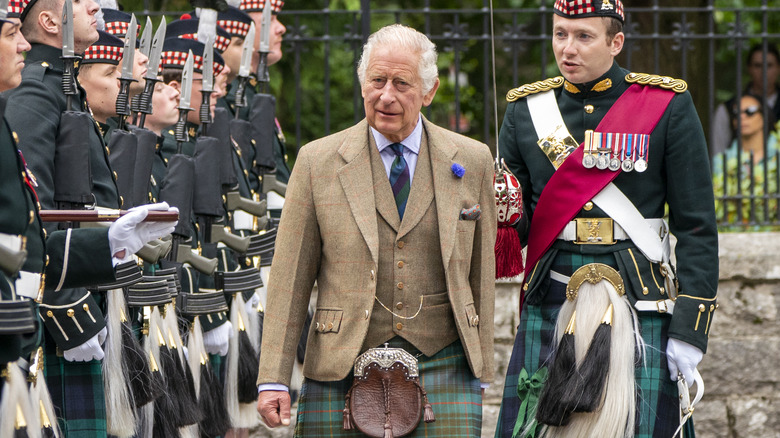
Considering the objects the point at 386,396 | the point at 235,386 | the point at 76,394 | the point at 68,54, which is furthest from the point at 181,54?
the point at 386,396

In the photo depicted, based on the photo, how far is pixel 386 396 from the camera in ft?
14.3

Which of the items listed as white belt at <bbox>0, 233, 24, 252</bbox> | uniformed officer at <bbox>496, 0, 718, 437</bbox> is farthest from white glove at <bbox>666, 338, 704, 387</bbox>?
white belt at <bbox>0, 233, 24, 252</bbox>

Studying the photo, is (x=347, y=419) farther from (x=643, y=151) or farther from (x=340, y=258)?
(x=643, y=151)

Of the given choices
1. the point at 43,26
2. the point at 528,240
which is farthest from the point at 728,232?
the point at 43,26

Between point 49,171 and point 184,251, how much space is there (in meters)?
1.71

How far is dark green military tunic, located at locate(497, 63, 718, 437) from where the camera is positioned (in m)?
5.09

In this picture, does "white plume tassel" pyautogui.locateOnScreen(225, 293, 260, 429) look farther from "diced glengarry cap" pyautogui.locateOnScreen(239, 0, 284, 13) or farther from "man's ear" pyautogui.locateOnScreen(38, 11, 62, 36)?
"man's ear" pyautogui.locateOnScreen(38, 11, 62, 36)

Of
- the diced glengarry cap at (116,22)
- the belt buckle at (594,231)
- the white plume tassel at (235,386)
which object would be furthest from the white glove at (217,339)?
the belt buckle at (594,231)

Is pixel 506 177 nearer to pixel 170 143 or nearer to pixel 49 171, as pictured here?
pixel 49 171

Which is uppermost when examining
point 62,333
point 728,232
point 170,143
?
point 170,143

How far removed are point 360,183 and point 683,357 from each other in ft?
4.94

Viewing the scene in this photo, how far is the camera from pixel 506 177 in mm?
5043

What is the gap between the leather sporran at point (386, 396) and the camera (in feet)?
14.3

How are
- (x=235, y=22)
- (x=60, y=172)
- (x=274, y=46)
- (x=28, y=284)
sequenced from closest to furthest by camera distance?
(x=28, y=284) → (x=60, y=172) → (x=235, y=22) → (x=274, y=46)
